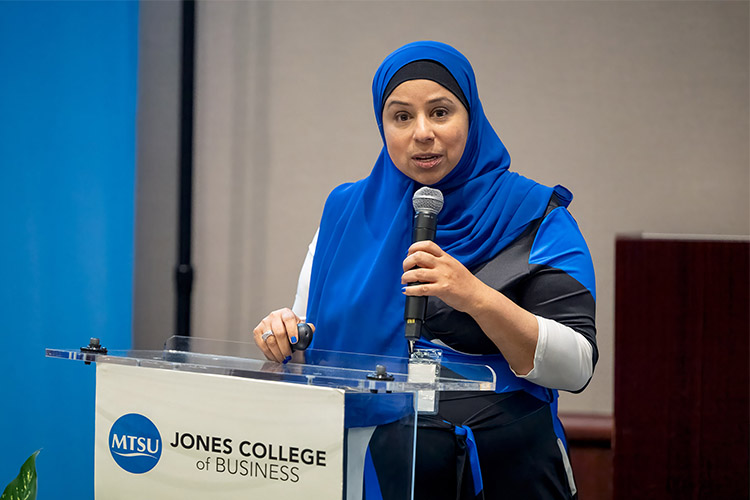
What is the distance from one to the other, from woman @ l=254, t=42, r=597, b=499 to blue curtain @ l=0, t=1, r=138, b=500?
4.52ft

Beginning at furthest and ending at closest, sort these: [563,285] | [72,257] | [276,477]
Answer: [72,257]
[563,285]
[276,477]

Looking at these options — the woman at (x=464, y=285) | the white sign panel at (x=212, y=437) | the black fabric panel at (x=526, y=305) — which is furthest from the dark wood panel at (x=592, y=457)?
the white sign panel at (x=212, y=437)

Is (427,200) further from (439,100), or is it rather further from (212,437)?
(212,437)

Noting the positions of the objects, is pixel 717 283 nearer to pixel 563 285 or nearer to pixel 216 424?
pixel 563 285

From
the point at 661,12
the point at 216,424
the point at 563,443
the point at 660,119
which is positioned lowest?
the point at 563,443

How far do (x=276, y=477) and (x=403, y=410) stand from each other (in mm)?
201

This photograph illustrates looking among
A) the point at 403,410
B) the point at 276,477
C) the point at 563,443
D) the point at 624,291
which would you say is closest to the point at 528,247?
the point at 563,443

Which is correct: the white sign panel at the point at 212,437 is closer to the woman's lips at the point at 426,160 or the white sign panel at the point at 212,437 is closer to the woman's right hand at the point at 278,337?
the woman's right hand at the point at 278,337

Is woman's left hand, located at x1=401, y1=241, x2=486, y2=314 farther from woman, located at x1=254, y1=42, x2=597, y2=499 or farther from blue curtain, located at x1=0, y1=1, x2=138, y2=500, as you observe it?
blue curtain, located at x1=0, y1=1, x2=138, y2=500

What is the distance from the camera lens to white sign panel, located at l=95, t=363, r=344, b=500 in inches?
36.8

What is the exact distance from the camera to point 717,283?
232 cm

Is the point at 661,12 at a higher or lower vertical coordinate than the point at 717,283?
higher

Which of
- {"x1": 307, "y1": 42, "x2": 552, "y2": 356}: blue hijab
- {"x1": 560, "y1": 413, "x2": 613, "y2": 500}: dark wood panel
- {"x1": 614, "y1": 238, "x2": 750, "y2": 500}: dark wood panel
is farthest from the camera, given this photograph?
{"x1": 560, "y1": 413, "x2": 613, "y2": 500}: dark wood panel

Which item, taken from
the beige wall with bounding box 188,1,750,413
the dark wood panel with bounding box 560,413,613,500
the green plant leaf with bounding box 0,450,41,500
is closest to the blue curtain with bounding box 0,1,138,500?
the beige wall with bounding box 188,1,750,413
